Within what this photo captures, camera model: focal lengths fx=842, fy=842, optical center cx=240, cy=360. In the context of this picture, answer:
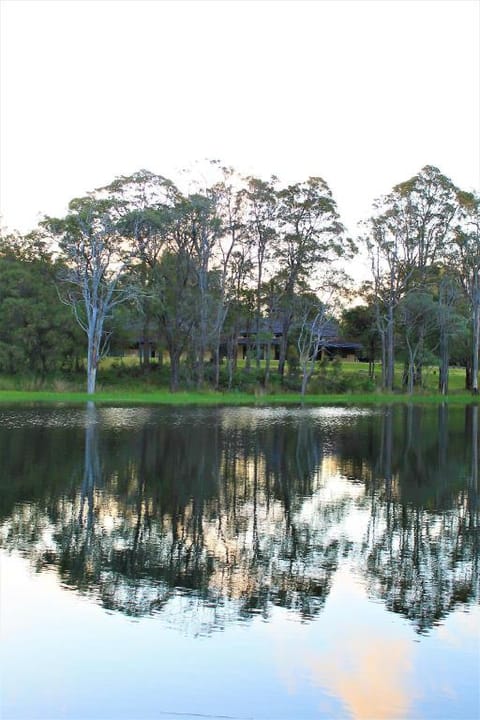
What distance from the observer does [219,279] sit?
199 feet

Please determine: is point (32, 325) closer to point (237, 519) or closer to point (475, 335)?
point (475, 335)

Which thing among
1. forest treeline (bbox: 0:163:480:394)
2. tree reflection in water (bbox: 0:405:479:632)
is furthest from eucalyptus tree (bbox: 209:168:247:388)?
tree reflection in water (bbox: 0:405:479:632)

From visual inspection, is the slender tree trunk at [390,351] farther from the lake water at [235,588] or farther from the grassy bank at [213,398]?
the lake water at [235,588]

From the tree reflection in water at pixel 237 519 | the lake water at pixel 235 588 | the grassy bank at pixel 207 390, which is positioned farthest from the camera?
the grassy bank at pixel 207 390

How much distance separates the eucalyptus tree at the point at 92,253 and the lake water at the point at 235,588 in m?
30.0

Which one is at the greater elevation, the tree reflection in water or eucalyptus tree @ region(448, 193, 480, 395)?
eucalyptus tree @ region(448, 193, 480, 395)

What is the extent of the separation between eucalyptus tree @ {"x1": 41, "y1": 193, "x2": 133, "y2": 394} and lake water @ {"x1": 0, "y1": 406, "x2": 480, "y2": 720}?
30.0 m

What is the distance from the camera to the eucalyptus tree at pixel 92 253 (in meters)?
51.4

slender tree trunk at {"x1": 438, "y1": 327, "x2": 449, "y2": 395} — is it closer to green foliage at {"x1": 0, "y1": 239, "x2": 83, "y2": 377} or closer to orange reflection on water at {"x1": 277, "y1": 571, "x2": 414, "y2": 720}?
green foliage at {"x1": 0, "y1": 239, "x2": 83, "y2": 377}

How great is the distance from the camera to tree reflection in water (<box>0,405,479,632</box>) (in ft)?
36.4

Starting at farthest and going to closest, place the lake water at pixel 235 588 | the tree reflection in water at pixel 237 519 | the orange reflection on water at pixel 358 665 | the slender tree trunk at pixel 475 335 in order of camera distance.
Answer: the slender tree trunk at pixel 475 335 < the tree reflection in water at pixel 237 519 < the lake water at pixel 235 588 < the orange reflection on water at pixel 358 665

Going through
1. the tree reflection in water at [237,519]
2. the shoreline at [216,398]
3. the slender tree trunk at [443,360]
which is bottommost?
the tree reflection in water at [237,519]

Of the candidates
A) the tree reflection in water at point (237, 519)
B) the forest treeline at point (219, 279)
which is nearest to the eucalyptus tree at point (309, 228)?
the forest treeline at point (219, 279)

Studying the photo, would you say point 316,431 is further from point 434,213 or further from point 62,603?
point 434,213
